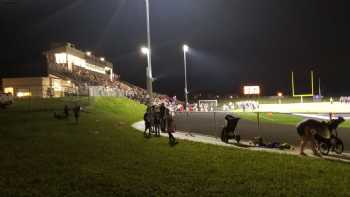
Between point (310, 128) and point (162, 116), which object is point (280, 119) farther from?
point (310, 128)

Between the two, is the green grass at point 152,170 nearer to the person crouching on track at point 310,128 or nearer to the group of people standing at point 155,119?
the person crouching on track at point 310,128

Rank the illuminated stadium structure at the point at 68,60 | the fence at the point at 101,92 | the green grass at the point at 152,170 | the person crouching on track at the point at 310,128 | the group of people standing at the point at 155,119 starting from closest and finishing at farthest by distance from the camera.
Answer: the green grass at the point at 152,170 → the person crouching on track at the point at 310,128 → the group of people standing at the point at 155,119 → the fence at the point at 101,92 → the illuminated stadium structure at the point at 68,60

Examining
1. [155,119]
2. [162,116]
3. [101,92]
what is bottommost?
[155,119]

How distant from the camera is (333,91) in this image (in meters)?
84.1

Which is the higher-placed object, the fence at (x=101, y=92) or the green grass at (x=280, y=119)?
the fence at (x=101, y=92)

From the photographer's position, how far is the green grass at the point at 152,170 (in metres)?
7.60

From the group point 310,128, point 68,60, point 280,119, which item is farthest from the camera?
point 68,60

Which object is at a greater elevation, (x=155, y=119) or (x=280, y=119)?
(x=155, y=119)

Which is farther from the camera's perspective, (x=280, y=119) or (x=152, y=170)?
(x=280, y=119)

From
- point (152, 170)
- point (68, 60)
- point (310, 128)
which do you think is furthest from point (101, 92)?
point (152, 170)

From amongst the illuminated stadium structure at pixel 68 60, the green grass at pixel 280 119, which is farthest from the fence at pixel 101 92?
the green grass at pixel 280 119

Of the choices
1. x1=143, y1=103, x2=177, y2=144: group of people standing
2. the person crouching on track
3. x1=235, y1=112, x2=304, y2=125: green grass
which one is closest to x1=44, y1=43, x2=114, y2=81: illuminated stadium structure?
x1=235, y1=112, x2=304, y2=125: green grass

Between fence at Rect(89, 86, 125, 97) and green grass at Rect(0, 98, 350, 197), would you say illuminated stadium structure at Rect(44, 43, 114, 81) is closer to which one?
fence at Rect(89, 86, 125, 97)

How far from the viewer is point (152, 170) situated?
372 inches
